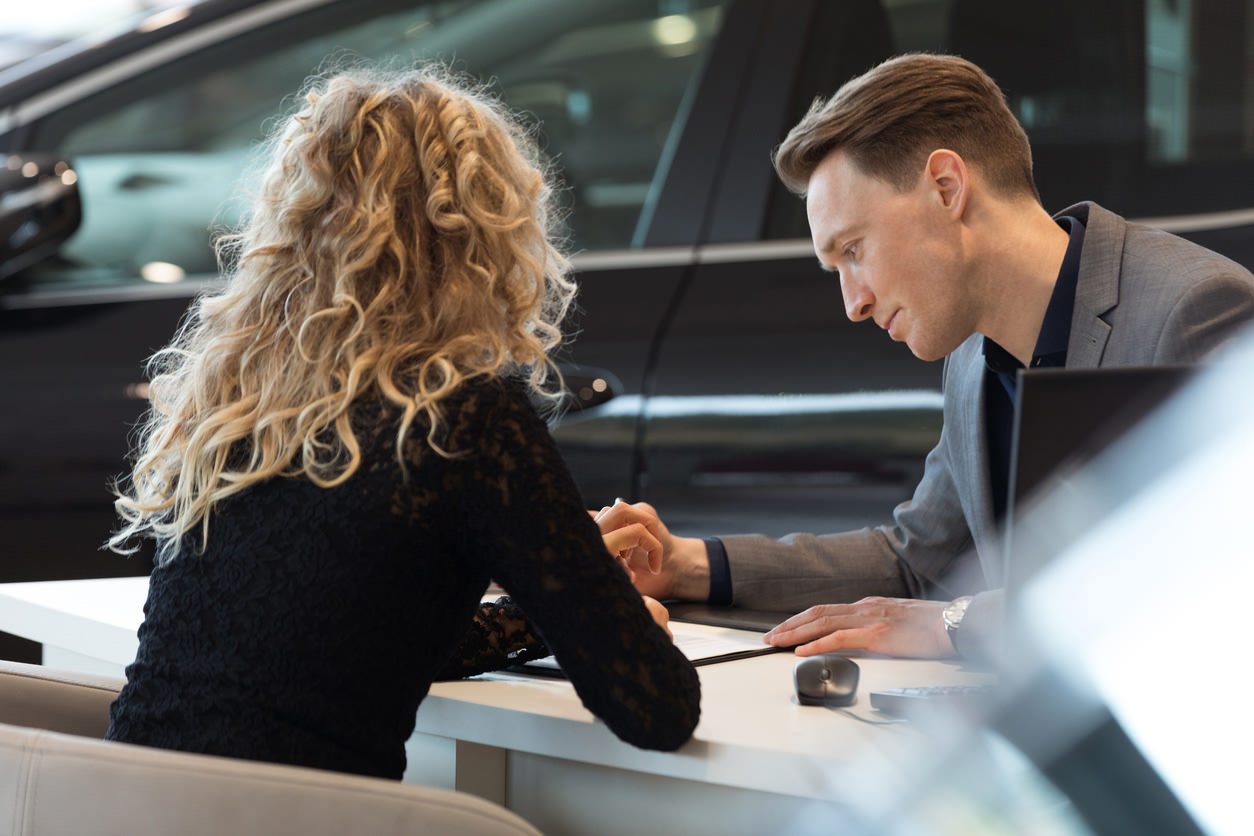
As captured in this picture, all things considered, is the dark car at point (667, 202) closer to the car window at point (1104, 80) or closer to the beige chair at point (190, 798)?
the car window at point (1104, 80)

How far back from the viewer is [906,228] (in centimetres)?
163

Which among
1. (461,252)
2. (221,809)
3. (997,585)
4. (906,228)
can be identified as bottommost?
(997,585)

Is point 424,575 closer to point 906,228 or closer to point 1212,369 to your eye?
point 1212,369

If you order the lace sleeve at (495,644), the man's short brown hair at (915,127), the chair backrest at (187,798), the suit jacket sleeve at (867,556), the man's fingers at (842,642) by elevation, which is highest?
the man's short brown hair at (915,127)

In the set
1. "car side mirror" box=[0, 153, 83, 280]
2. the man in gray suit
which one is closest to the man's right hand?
the man in gray suit

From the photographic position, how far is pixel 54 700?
1337 mm

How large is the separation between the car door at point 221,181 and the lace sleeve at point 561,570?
1068 millimetres

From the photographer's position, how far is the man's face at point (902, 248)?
1.63 meters

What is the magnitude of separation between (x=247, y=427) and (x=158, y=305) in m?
1.31

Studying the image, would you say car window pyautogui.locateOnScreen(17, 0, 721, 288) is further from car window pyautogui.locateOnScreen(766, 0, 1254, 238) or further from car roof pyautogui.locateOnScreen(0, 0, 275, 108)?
car window pyautogui.locateOnScreen(766, 0, 1254, 238)

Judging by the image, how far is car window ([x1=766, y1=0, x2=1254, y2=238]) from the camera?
217cm

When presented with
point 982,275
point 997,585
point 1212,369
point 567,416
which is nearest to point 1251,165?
point 982,275

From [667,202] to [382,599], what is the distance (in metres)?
1.42

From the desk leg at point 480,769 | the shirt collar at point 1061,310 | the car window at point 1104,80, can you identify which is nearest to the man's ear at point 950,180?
the shirt collar at point 1061,310
